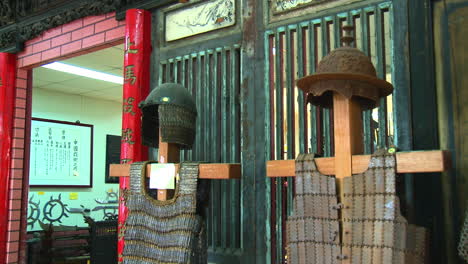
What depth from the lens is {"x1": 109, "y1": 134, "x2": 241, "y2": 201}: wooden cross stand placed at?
2.38 m

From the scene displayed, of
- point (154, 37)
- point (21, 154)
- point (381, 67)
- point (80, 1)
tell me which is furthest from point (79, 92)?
point (381, 67)

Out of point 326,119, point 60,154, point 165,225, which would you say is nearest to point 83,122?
point 60,154

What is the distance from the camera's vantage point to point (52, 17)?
4.17 meters

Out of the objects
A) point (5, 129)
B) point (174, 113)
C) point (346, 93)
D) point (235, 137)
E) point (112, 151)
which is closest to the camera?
point (346, 93)

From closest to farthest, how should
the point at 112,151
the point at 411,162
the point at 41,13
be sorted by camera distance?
1. the point at 411,162
2. the point at 41,13
3. the point at 112,151

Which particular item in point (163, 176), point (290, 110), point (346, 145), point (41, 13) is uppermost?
point (41, 13)

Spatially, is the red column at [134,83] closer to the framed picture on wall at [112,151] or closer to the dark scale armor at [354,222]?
the dark scale armor at [354,222]

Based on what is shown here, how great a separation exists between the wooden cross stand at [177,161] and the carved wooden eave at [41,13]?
130 cm

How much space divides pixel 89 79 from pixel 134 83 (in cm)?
404

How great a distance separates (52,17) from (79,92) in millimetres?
4128

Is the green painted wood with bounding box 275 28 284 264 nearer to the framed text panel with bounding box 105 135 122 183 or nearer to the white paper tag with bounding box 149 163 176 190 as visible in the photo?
the white paper tag with bounding box 149 163 176 190

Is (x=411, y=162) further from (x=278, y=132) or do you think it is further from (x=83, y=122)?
(x=83, y=122)

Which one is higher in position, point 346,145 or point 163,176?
point 346,145

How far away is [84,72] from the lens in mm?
6832
